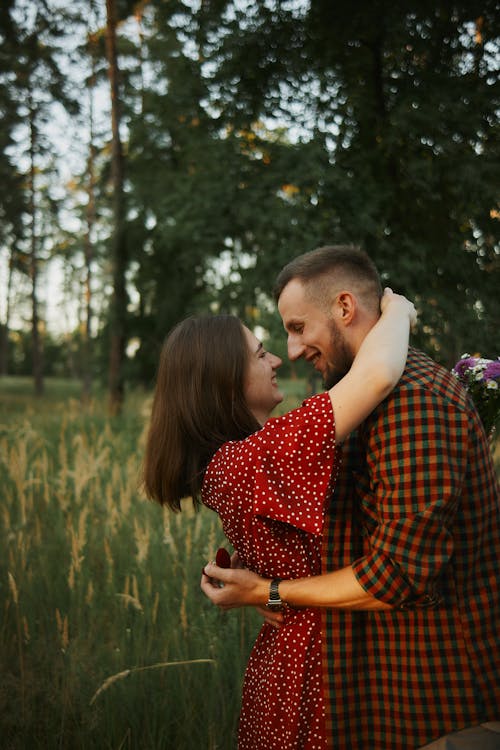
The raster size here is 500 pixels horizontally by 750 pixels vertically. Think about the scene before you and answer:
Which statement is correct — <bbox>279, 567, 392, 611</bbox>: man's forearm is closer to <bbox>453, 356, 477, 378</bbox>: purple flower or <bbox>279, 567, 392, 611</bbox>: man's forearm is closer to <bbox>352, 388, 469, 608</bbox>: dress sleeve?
<bbox>352, 388, 469, 608</bbox>: dress sleeve

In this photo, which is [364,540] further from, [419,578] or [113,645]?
[113,645]

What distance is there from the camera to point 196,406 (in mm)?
2184

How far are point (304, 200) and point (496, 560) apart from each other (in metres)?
6.39

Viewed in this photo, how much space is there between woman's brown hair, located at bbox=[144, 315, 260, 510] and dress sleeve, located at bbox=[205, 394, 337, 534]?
0.41m

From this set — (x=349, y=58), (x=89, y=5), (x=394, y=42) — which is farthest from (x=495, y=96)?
(x=89, y=5)

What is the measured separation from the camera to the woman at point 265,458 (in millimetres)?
1700

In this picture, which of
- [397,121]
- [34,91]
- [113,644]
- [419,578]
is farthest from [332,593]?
[34,91]

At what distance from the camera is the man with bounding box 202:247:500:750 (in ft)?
5.10

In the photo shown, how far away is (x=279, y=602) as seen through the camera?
1.83m

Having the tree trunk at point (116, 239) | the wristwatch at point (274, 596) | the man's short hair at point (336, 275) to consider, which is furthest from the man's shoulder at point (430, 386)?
the tree trunk at point (116, 239)

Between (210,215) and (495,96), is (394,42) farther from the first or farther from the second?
(210,215)

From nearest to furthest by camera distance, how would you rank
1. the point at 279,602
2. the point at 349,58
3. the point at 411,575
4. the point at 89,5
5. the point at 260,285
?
1. the point at 411,575
2. the point at 279,602
3. the point at 349,58
4. the point at 260,285
5. the point at 89,5

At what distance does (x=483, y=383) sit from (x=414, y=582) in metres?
0.81

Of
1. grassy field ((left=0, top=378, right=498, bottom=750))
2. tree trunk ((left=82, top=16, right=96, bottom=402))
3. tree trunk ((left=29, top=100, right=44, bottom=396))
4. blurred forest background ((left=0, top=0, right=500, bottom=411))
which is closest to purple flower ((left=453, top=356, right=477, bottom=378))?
grassy field ((left=0, top=378, right=498, bottom=750))
